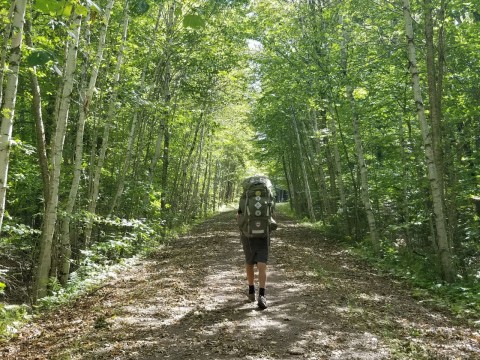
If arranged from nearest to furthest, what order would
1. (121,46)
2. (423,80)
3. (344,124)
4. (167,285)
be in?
(167,285) → (121,46) → (423,80) → (344,124)

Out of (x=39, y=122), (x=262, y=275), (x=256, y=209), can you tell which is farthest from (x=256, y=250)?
(x=39, y=122)

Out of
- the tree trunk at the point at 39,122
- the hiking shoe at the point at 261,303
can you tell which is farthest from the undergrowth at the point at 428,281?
the tree trunk at the point at 39,122

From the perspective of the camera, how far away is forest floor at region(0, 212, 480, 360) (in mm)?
4223

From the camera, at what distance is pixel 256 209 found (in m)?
5.75

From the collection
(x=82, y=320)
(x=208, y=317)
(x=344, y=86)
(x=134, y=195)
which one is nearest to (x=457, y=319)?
(x=208, y=317)

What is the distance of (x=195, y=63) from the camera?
46.4 feet

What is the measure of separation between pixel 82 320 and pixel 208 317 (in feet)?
5.62

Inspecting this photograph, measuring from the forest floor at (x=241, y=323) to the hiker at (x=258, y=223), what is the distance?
1.89 feet

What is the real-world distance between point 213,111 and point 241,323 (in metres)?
16.1

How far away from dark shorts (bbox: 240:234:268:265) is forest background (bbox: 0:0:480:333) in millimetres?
3153

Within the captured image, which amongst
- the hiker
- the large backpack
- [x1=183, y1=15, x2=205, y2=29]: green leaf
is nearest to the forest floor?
the hiker

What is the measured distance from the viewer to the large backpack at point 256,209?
5.72m

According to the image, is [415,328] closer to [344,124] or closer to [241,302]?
[241,302]

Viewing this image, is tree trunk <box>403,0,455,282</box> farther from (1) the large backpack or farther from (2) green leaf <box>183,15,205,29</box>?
(2) green leaf <box>183,15,205,29</box>
